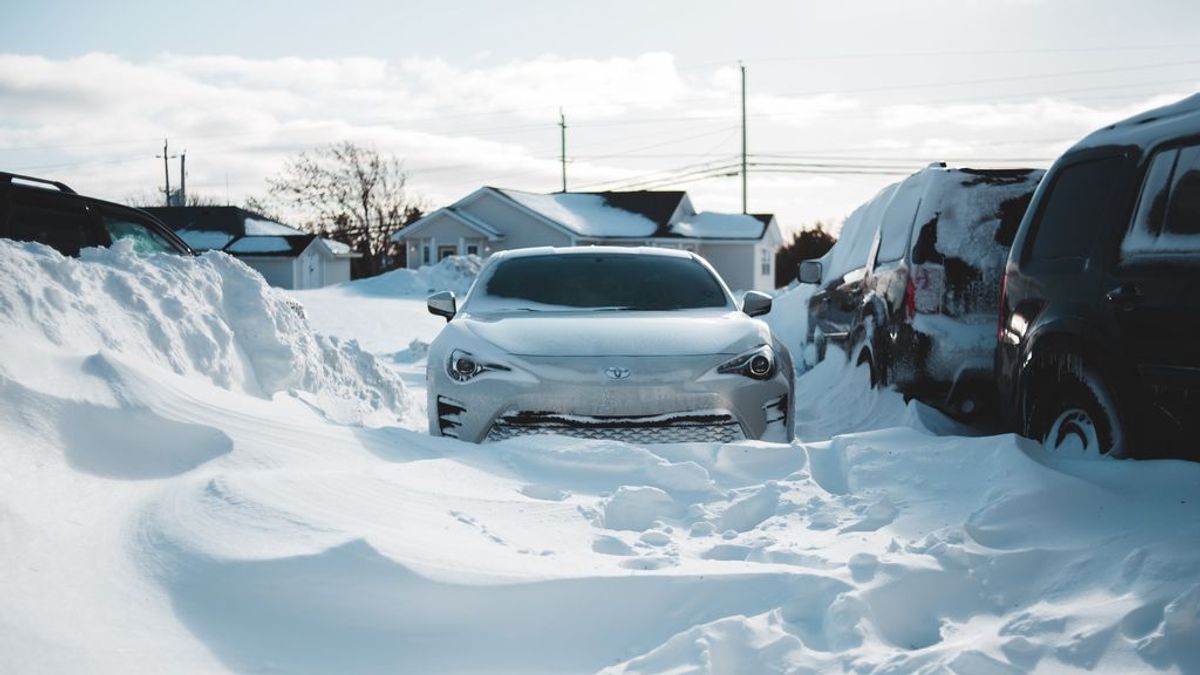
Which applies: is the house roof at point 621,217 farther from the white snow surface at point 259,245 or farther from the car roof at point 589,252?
the car roof at point 589,252

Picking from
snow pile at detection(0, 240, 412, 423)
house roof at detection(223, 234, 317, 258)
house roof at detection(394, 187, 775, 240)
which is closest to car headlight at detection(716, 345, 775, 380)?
snow pile at detection(0, 240, 412, 423)

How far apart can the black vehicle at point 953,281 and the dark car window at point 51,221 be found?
676 centimetres

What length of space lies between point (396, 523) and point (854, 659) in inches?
71.1

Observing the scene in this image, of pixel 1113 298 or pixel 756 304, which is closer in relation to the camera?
pixel 1113 298

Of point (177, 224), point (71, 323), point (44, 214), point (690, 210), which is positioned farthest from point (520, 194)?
point (71, 323)

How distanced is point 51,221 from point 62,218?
0.38ft

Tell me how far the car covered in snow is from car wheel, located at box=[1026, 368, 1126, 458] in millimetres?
1505

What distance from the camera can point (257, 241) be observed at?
50.6m

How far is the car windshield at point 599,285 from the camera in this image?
692 centimetres

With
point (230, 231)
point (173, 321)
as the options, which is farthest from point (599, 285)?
point (230, 231)

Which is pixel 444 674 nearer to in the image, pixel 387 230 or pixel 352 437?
pixel 352 437

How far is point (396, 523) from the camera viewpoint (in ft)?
13.1

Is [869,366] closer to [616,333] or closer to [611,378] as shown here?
[616,333]

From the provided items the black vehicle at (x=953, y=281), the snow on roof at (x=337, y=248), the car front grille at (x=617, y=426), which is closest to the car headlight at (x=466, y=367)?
the car front grille at (x=617, y=426)
